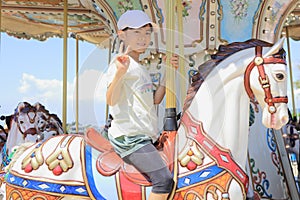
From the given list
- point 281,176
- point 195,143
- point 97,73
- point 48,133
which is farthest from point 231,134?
point 48,133

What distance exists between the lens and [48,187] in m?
2.56

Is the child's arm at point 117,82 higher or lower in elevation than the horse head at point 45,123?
higher

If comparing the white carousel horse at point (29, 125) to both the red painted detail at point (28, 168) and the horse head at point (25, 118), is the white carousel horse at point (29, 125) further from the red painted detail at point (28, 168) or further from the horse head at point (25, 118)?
the red painted detail at point (28, 168)

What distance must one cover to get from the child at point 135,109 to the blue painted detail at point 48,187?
0.32m

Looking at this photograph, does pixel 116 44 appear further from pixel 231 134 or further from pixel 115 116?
pixel 231 134

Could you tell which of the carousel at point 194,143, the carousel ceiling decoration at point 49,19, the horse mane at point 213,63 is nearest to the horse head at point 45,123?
the carousel ceiling decoration at point 49,19

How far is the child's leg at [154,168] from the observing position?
90.7 inches

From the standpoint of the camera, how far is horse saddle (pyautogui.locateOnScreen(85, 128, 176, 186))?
239 cm

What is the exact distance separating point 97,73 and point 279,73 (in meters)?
1.02

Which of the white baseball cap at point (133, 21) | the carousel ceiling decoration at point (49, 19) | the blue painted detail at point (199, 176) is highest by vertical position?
the carousel ceiling decoration at point (49, 19)

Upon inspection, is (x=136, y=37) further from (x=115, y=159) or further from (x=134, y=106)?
(x=115, y=159)

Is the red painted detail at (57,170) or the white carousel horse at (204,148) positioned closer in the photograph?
the white carousel horse at (204,148)

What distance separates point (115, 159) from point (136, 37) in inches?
27.6

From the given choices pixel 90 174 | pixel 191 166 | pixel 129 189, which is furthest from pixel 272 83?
pixel 90 174
